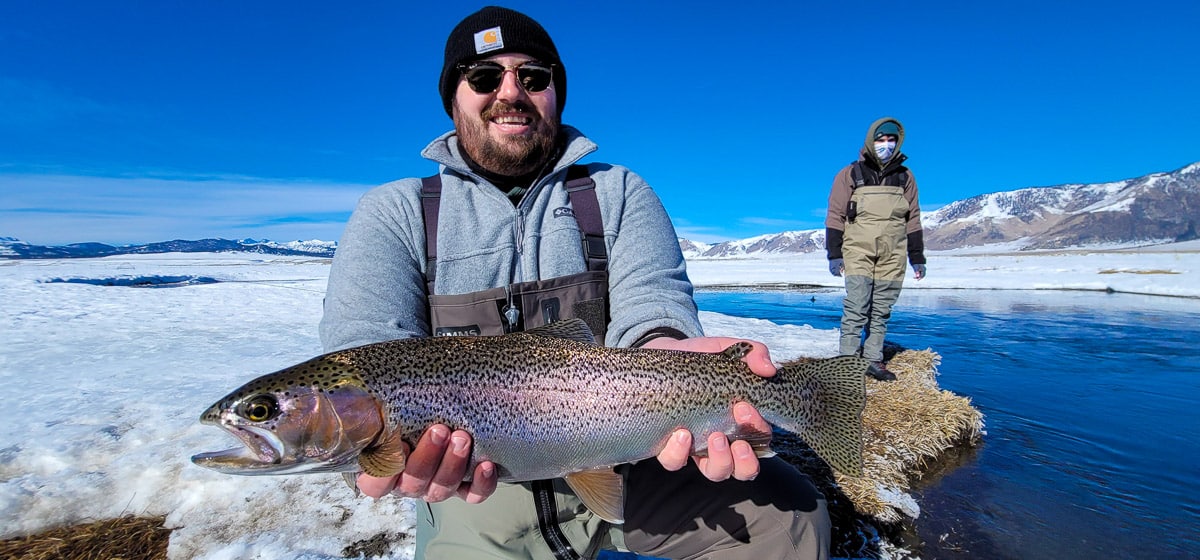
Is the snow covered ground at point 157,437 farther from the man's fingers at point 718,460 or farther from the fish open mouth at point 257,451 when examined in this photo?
the man's fingers at point 718,460

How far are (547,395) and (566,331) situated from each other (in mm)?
380

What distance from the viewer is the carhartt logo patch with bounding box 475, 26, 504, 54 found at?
3.36m

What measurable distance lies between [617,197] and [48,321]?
1225 centimetres

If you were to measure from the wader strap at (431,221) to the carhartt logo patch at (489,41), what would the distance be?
2.74 ft

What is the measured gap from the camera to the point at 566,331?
8.78 feet

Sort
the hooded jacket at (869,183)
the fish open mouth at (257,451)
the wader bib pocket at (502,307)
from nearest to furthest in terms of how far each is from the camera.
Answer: the fish open mouth at (257,451) < the wader bib pocket at (502,307) < the hooded jacket at (869,183)

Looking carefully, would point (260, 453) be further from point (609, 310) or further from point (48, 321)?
point (48, 321)

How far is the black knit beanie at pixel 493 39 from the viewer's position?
337cm

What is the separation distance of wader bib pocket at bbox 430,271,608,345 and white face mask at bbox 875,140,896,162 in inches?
240

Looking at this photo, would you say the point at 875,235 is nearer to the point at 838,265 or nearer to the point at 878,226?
the point at 878,226

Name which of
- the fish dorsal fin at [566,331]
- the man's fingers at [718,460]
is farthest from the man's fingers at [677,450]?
the fish dorsal fin at [566,331]

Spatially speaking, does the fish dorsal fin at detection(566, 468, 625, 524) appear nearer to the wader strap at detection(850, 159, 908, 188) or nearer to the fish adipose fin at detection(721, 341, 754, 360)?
the fish adipose fin at detection(721, 341, 754, 360)

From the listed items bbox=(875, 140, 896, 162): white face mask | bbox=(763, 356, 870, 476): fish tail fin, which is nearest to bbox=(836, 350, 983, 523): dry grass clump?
bbox=(763, 356, 870, 476): fish tail fin

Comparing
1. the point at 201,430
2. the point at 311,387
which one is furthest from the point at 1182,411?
the point at 201,430
